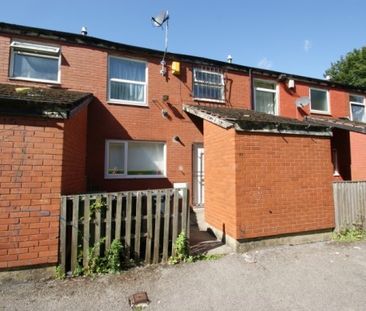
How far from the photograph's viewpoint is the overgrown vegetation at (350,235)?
6.38 m

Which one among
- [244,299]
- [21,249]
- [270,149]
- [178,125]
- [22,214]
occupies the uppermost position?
[178,125]

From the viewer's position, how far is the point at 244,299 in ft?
12.3

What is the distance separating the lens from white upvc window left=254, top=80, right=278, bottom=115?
36.5 ft

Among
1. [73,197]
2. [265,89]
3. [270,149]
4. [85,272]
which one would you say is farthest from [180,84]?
[85,272]

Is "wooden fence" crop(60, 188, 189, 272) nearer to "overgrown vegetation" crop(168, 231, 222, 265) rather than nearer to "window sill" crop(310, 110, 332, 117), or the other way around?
"overgrown vegetation" crop(168, 231, 222, 265)

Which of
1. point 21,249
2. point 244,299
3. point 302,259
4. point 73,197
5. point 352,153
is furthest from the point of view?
point 352,153

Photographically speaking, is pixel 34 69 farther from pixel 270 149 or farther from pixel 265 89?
pixel 265 89

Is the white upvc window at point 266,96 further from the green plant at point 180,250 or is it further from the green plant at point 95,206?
the green plant at point 95,206

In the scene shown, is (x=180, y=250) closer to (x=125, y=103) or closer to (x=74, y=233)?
(x=74, y=233)

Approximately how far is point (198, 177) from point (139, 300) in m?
5.96

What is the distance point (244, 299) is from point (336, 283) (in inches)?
66.1

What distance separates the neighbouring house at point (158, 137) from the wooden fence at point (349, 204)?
29 centimetres

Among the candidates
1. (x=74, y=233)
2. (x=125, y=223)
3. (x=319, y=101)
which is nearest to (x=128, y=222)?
(x=125, y=223)

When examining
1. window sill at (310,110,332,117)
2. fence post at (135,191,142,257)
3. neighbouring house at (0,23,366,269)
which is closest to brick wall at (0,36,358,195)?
neighbouring house at (0,23,366,269)
